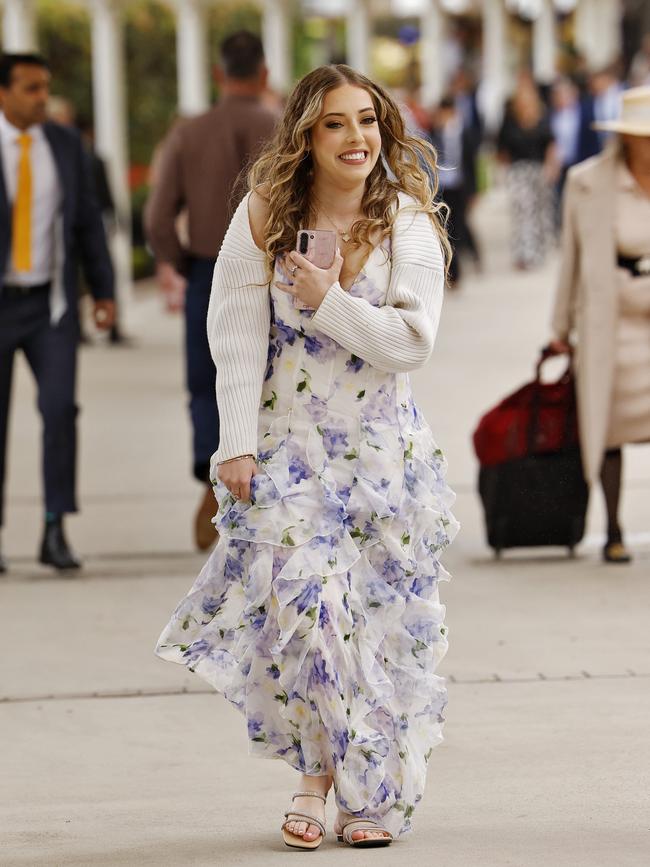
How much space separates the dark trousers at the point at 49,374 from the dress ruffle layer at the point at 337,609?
316 centimetres

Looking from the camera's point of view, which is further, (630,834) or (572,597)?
(572,597)

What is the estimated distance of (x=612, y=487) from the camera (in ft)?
23.8

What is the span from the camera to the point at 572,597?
6.68 meters

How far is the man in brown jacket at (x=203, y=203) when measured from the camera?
7.60 meters

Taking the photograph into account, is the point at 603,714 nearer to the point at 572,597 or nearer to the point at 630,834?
the point at 630,834

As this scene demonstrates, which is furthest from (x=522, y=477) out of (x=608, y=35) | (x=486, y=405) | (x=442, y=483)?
(x=608, y=35)

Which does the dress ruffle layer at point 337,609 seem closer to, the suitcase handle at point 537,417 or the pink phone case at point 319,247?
the pink phone case at point 319,247

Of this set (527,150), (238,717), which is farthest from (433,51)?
(238,717)

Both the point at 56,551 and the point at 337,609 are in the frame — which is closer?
the point at 337,609

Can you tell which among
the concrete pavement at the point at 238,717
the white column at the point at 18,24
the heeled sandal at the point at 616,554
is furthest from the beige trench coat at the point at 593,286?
the white column at the point at 18,24

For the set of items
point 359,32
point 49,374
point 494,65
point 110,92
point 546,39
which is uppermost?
point 546,39

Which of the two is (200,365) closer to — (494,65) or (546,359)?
(546,359)

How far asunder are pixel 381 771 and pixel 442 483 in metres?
0.66

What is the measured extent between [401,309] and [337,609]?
25.6 inches
